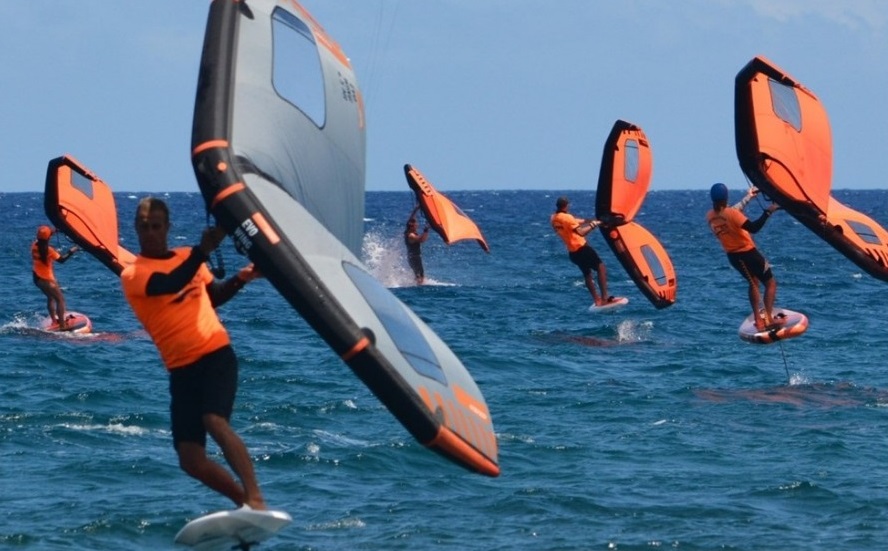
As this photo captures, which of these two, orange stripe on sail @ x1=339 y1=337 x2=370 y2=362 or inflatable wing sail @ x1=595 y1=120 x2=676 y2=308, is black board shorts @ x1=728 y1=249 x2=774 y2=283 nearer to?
inflatable wing sail @ x1=595 y1=120 x2=676 y2=308

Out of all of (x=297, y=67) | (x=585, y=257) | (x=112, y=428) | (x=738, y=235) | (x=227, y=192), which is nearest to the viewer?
(x=227, y=192)

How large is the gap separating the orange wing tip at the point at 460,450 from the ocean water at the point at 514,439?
419 cm

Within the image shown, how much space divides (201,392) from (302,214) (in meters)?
1.05

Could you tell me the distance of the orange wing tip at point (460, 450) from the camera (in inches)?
298

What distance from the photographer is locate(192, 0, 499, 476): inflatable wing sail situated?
7.65m

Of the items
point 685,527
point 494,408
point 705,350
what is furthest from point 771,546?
point 705,350

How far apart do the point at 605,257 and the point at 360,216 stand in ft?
142

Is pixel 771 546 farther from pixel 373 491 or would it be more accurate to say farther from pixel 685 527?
pixel 373 491

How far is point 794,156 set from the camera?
17750 millimetres

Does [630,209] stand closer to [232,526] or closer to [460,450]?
[232,526]

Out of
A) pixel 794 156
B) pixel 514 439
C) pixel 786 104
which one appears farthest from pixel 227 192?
pixel 786 104

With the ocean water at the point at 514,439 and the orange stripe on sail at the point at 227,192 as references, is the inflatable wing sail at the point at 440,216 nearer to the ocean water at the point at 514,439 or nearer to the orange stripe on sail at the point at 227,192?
the ocean water at the point at 514,439

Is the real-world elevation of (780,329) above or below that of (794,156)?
below

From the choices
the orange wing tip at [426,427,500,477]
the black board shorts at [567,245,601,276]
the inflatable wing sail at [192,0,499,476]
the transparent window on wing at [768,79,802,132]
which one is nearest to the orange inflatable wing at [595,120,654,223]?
the black board shorts at [567,245,601,276]
